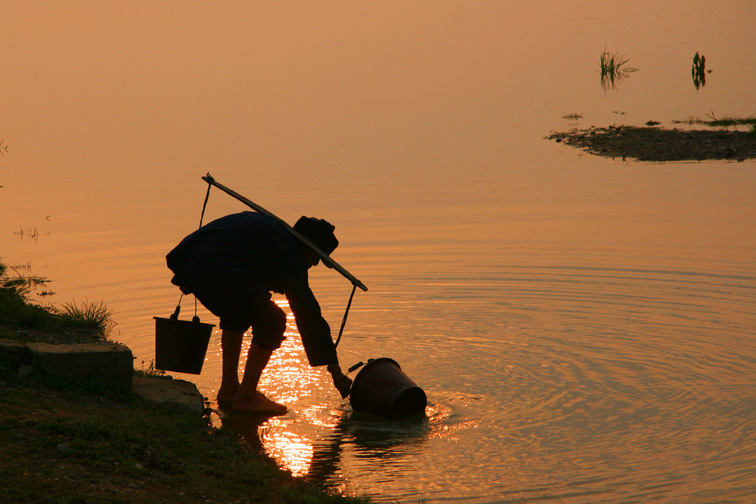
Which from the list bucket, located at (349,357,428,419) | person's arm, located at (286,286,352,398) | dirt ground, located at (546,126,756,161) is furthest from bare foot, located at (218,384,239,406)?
dirt ground, located at (546,126,756,161)

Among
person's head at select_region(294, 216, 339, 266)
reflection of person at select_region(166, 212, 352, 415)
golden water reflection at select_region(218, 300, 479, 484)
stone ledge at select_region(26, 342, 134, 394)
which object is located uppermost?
person's head at select_region(294, 216, 339, 266)

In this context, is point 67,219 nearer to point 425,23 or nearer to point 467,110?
point 467,110

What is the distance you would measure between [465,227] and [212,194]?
5.28m

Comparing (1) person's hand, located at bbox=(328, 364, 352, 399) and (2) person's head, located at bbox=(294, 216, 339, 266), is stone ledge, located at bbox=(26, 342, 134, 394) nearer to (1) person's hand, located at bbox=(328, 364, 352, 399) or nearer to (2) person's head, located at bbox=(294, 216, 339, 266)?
(1) person's hand, located at bbox=(328, 364, 352, 399)

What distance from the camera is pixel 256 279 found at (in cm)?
670

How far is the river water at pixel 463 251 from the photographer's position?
609cm

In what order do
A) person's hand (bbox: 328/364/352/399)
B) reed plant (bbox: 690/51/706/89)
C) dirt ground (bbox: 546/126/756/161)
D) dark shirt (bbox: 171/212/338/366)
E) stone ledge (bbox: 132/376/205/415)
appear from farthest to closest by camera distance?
reed plant (bbox: 690/51/706/89) → dirt ground (bbox: 546/126/756/161) → person's hand (bbox: 328/364/352/399) → dark shirt (bbox: 171/212/338/366) → stone ledge (bbox: 132/376/205/415)

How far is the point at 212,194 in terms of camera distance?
55.7ft

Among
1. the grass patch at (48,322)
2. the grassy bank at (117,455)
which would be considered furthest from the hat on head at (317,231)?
the grass patch at (48,322)

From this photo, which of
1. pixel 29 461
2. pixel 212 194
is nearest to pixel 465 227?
pixel 212 194

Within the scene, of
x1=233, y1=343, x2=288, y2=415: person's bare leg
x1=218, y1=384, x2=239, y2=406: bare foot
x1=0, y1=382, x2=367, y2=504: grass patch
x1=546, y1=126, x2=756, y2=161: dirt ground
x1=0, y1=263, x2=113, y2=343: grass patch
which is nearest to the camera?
x1=0, y1=382, x2=367, y2=504: grass patch

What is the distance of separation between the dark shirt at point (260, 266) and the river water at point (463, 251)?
632 mm

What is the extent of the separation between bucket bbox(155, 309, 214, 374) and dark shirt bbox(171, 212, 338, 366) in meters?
0.36

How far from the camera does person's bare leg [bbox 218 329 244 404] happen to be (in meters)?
6.96
